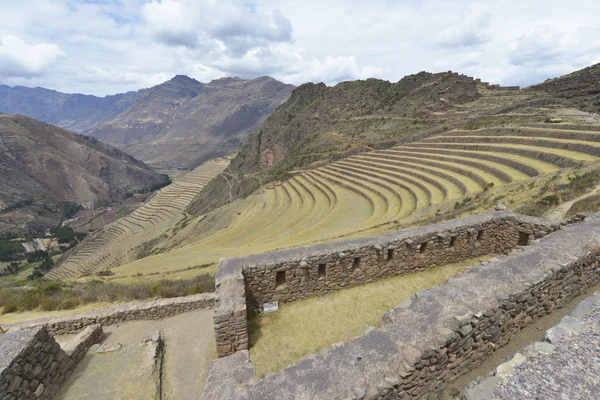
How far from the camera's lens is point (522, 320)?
5316mm

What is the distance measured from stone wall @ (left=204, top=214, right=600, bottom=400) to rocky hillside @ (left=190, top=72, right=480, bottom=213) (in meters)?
35.4

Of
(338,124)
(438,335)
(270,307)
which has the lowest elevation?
(270,307)

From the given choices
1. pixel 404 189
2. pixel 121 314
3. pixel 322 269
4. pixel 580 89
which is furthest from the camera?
pixel 580 89

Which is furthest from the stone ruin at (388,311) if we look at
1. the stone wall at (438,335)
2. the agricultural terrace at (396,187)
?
the agricultural terrace at (396,187)

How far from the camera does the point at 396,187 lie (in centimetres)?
2344

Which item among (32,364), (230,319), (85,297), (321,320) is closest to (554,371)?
(321,320)

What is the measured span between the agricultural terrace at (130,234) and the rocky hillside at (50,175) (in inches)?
2229

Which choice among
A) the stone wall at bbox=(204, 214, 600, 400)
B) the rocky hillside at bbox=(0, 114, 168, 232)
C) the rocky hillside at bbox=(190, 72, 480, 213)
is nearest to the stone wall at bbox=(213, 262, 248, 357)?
the stone wall at bbox=(204, 214, 600, 400)

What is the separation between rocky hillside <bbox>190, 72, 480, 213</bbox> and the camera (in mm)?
49000

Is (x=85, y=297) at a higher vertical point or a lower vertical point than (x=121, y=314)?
lower

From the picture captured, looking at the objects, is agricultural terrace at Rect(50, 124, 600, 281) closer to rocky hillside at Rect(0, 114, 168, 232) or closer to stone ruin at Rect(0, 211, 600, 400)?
stone ruin at Rect(0, 211, 600, 400)

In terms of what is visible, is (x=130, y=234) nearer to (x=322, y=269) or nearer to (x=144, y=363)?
(x=144, y=363)

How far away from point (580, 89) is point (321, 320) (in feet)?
221

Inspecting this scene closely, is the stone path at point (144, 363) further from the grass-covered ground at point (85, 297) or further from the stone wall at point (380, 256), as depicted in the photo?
the stone wall at point (380, 256)
